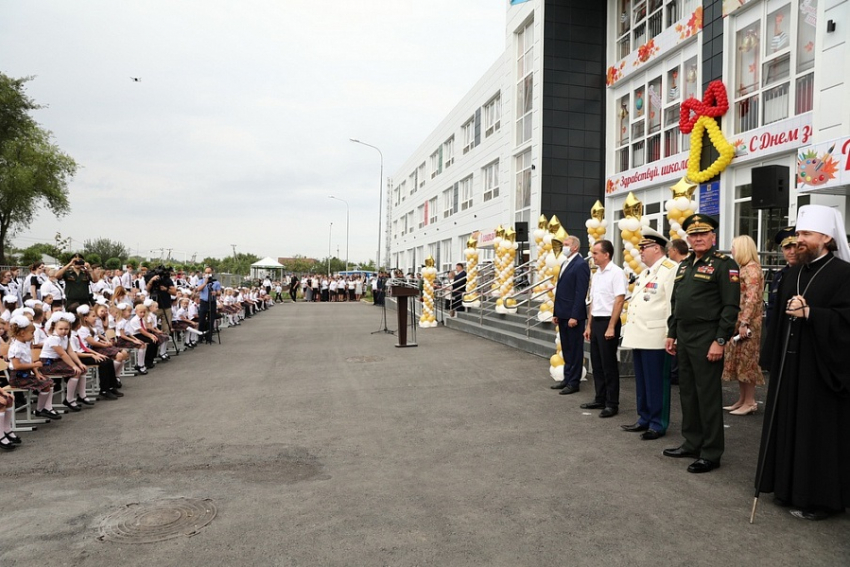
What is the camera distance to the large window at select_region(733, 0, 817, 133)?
1229cm

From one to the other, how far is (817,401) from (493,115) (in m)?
27.5

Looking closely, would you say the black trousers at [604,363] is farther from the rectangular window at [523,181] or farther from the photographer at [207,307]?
the rectangular window at [523,181]

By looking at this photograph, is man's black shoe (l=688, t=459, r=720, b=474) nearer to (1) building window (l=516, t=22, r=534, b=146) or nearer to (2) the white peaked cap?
(2) the white peaked cap

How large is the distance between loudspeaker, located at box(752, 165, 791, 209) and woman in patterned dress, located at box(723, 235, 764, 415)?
3.39 m

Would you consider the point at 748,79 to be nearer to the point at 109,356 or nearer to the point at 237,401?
the point at 237,401

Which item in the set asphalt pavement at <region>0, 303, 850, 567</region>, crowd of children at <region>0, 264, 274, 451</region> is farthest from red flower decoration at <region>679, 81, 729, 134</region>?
crowd of children at <region>0, 264, 274, 451</region>

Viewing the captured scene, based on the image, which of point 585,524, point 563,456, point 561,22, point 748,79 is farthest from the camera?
point 561,22

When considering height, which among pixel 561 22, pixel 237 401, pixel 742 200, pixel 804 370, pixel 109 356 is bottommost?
pixel 237 401

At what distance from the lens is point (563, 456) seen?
17.5ft

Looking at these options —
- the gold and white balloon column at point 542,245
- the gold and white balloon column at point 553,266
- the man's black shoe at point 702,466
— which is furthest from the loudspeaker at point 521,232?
the man's black shoe at point 702,466

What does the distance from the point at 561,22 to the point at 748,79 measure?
31.9 feet

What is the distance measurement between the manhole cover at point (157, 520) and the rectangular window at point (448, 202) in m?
34.0

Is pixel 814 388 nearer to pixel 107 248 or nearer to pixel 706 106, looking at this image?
pixel 706 106

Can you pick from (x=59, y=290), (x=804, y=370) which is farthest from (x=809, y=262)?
(x=59, y=290)
